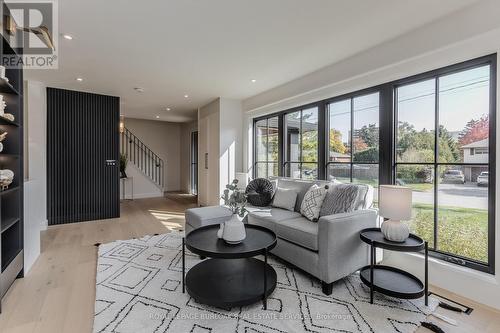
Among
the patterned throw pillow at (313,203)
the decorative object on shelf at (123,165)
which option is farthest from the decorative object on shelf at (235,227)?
the decorative object on shelf at (123,165)

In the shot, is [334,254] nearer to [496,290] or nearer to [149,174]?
[496,290]

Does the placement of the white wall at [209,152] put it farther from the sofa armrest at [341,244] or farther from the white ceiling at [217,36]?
the sofa armrest at [341,244]

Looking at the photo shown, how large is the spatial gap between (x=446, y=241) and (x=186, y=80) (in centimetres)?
415

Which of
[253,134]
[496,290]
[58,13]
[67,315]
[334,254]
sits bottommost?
[67,315]

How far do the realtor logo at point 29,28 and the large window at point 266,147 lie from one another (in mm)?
3574

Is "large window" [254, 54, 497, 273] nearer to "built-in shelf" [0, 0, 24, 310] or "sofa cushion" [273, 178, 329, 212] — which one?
"sofa cushion" [273, 178, 329, 212]

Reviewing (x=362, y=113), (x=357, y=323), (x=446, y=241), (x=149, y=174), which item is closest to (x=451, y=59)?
(x=362, y=113)

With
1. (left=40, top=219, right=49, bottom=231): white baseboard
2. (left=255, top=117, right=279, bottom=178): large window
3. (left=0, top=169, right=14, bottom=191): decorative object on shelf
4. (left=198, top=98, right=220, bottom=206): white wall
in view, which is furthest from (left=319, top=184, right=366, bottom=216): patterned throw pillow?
(left=40, top=219, right=49, bottom=231): white baseboard

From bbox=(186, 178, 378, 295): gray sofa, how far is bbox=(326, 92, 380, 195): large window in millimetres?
570

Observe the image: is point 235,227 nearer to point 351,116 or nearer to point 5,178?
point 5,178

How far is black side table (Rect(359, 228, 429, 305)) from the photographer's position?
201 cm

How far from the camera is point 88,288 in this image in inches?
92.4

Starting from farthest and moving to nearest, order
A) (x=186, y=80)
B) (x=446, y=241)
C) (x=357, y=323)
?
1. (x=186, y=80)
2. (x=446, y=241)
3. (x=357, y=323)

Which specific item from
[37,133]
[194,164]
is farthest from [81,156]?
[194,164]
